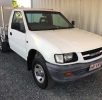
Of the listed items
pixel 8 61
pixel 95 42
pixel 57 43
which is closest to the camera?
pixel 57 43

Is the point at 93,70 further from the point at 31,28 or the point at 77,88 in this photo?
the point at 31,28

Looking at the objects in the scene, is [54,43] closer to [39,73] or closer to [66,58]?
[66,58]

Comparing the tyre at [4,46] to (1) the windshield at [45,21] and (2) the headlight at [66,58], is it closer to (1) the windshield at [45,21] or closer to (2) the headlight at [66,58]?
(1) the windshield at [45,21]

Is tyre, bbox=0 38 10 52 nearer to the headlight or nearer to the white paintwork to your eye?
the white paintwork

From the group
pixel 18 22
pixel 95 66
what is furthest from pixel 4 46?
pixel 95 66

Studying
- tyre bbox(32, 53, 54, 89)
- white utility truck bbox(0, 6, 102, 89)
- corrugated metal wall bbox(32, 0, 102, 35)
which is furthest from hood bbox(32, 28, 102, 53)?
corrugated metal wall bbox(32, 0, 102, 35)

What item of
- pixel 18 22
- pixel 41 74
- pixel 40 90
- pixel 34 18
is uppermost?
pixel 34 18

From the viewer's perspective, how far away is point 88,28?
6.30 m

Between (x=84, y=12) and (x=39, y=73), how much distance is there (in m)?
3.46

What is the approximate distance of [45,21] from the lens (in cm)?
484

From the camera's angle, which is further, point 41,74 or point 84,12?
point 84,12

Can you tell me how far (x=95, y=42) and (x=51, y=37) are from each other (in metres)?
0.96

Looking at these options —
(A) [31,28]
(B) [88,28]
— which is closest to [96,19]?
(B) [88,28]

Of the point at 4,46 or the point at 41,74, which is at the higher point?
the point at 4,46
